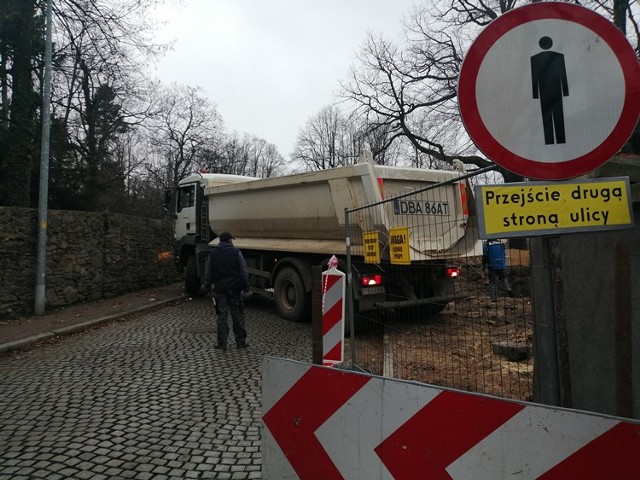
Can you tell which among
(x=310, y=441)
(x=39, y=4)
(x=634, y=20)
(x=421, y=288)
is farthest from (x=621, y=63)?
(x=634, y=20)

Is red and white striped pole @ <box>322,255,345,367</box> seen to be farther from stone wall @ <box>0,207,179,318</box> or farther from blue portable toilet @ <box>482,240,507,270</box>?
stone wall @ <box>0,207,179,318</box>

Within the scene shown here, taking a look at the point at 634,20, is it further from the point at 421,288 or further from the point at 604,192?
the point at 604,192

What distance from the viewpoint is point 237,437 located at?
3465 mm

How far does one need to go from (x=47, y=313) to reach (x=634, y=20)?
20.6 meters

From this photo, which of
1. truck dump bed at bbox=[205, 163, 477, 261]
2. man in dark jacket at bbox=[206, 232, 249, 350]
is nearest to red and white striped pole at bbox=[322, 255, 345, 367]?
truck dump bed at bbox=[205, 163, 477, 261]

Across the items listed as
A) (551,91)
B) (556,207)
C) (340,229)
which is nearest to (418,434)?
(556,207)

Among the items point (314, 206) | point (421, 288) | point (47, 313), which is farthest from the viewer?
point (47, 313)

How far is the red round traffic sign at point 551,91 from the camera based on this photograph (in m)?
1.77

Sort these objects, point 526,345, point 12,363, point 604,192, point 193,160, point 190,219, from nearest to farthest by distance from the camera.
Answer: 1. point 604,192
2. point 526,345
3. point 12,363
4. point 190,219
5. point 193,160

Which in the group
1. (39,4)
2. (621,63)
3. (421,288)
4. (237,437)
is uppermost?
(39,4)

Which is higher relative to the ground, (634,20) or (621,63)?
(634,20)

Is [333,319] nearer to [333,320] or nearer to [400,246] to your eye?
[333,320]

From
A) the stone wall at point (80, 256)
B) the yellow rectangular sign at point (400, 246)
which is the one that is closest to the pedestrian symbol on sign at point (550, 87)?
the yellow rectangular sign at point (400, 246)

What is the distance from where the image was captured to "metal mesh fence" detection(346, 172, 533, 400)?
11.7 ft
